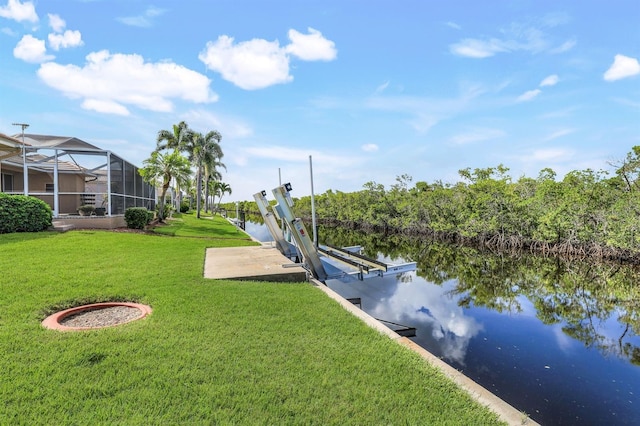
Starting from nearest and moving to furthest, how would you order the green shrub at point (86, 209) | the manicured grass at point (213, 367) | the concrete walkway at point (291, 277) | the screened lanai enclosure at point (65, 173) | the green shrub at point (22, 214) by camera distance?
the manicured grass at point (213, 367), the concrete walkway at point (291, 277), the green shrub at point (22, 214), the screened lanai enclosure at point (65, 173), the green shrub at point (86, 209)

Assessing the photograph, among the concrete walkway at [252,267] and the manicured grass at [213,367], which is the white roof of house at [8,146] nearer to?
the concrete walkway at [252,267]

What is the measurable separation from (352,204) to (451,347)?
107 feet

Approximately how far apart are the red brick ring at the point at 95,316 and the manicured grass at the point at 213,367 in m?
0.17

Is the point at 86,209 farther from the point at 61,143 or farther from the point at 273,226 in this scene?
the point at 273,226

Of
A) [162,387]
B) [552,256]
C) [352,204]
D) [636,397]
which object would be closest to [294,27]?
[162,387]

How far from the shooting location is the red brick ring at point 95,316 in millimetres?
4190

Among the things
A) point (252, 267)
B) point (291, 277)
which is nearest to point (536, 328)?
point (291, 277)

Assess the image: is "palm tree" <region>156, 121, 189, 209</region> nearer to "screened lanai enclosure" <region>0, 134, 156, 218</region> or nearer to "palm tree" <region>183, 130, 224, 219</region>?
"palm tree" <region>183, 130, 224, 219</region>

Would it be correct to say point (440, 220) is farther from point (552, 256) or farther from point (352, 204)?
point (352, 204)

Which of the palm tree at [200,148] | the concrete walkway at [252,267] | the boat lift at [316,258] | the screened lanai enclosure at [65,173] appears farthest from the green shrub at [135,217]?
the palm tree at [200,148]

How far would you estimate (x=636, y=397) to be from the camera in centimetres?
441

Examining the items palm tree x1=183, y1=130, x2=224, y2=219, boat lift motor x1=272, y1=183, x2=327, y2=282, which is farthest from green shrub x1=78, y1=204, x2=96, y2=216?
palm tree x1=183, y1=130, x2=224, y2=219

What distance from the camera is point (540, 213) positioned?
1778cm

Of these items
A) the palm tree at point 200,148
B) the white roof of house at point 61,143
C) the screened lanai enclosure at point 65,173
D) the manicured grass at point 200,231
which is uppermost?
the palm tree at point 200,148
